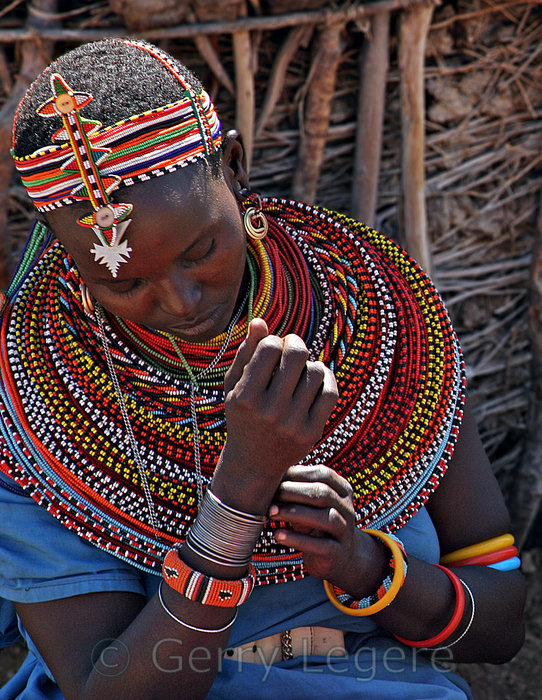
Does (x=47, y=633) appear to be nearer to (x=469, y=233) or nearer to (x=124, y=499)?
(x=124, y=499)

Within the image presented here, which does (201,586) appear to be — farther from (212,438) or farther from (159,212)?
(159,212)

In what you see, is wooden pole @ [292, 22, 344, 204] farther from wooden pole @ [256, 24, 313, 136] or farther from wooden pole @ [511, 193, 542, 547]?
wooden pole @ [511, 193, 542, 547]

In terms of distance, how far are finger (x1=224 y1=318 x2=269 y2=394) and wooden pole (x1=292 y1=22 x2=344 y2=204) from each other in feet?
4.99

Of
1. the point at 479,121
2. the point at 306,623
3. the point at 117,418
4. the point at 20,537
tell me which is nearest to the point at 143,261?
the point at 117,418

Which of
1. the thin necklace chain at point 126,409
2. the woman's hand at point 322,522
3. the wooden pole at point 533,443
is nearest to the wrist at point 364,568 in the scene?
the woman's hand at point 322,522

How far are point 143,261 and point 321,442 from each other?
658 mm

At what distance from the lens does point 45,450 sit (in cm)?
184

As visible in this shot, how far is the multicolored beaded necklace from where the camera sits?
1.85 m

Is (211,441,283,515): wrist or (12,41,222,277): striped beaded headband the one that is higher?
(12,41,222,277): striped beaded headband

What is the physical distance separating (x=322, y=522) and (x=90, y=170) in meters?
0.81

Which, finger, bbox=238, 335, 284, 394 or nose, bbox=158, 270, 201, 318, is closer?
finger, bbox=238, 335, 284, 394

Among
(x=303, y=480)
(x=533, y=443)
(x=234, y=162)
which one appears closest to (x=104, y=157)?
(x=234, y=162)

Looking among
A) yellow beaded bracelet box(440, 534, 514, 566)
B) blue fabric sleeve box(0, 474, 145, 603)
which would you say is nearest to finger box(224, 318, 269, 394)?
blue fabric sleeve box(0, 474, 145, 603)

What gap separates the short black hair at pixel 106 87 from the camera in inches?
61.5
